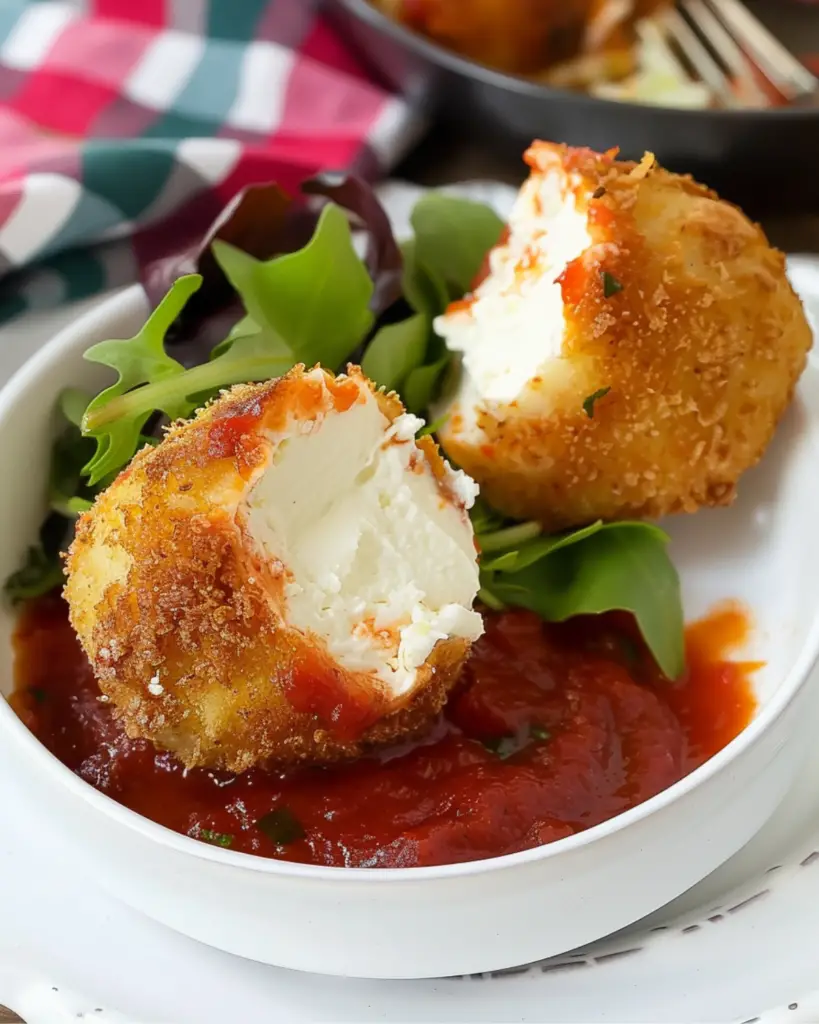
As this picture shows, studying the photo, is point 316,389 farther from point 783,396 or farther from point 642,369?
point 783,396

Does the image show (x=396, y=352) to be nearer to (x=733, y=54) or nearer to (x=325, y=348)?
(x=325, y=348)

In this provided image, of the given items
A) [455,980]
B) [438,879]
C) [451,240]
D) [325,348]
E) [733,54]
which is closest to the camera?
[438,879]

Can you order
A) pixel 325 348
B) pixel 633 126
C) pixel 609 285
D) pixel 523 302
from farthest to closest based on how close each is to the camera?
pixel 633 126 → pixel 325 348 → pixel 523 302 → pixel 609 285

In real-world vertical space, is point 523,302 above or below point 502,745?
above

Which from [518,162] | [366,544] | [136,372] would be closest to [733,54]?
[518,162]

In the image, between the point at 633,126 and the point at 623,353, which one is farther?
the point at 633,126

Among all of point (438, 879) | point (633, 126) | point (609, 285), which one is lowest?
point (438, 879)

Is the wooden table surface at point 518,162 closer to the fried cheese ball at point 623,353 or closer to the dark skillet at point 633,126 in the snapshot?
the dark skillet at point 633,126
